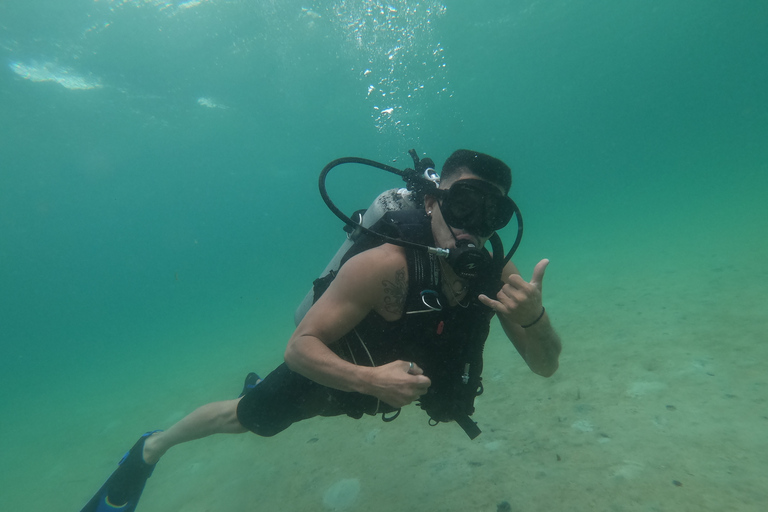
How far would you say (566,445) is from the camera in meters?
3.32

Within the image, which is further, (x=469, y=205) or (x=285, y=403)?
(x=285, y=403)

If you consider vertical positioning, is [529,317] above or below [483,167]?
below

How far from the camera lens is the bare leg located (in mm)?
3230

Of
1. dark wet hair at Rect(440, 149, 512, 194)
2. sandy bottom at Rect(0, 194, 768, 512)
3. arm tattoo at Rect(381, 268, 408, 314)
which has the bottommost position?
sandy bottom at Rect(0, 194, 768, 512)

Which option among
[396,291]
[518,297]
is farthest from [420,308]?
[518,297]

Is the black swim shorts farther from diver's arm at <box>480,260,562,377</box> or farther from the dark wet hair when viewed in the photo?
the dark wet hair

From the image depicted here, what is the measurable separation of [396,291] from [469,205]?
735 mm

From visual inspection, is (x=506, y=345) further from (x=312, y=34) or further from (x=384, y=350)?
(x=312, y=34)

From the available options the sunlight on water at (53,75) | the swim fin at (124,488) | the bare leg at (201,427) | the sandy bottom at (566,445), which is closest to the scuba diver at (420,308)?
the bare leg at (201,427)

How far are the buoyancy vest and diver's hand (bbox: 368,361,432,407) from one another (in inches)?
19.6

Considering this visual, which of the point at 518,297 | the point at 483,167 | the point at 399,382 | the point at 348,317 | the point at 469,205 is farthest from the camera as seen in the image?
the point at 483,167

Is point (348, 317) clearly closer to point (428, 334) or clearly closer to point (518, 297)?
point (428, 334)

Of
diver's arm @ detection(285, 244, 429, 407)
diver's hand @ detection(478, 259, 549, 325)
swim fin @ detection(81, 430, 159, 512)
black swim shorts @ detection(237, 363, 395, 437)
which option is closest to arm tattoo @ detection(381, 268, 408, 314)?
diver's arm @ detection(285, 244, 429, 407)

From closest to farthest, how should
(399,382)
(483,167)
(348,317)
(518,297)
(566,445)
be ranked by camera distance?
(399,382) < (518,297) < (348,317) < (483,167) < (566,445)
